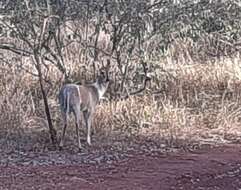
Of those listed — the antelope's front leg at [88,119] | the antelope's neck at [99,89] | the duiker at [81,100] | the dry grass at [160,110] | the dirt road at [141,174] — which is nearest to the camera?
the dirt road at [141,174]

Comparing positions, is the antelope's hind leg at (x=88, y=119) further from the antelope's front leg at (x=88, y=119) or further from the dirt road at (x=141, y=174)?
the dirt road at (x=141, y=174)

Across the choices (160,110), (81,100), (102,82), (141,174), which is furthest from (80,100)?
(141,174)


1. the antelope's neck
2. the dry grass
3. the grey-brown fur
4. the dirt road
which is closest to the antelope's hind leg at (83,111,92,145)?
the grey-brown fur

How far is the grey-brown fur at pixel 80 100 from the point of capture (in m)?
9.61

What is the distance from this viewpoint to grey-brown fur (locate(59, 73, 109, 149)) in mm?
9609

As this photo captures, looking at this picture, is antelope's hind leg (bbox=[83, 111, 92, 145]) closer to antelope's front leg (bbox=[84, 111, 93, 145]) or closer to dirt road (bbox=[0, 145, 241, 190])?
antelope's front leg (bbox=[84, 111, 93, 145])

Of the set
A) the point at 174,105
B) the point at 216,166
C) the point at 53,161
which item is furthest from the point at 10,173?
the point at 174,105

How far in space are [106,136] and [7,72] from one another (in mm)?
3703

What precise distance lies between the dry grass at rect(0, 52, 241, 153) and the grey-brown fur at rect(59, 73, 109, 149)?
408mm

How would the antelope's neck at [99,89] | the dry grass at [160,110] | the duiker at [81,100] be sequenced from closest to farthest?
the duiker at [81,100]
the dry grass at [160,110]
the antelope's neck at [99,89]

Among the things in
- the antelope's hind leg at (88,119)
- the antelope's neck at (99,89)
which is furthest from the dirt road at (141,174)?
the antelope's neck at (99,89)

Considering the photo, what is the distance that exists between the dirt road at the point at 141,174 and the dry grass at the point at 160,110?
3.75 feet

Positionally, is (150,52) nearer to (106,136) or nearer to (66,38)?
(66,38)

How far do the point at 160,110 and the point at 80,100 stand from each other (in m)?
2.09
